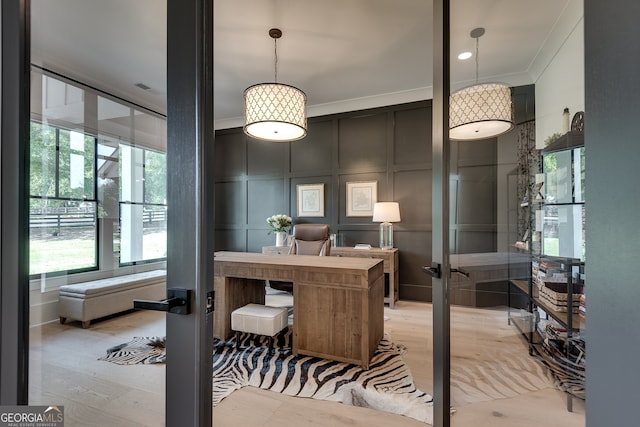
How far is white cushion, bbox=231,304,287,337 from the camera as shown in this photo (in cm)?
237

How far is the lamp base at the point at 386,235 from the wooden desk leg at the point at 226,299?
2082 millimetres

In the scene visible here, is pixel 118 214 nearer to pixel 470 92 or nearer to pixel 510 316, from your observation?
pixel 470 92

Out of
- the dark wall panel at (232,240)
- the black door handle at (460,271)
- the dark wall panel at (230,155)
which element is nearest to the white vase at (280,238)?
the dark wall panel at (232,240)

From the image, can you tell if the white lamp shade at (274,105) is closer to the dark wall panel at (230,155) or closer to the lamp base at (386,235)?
the lamp base at (386,235)

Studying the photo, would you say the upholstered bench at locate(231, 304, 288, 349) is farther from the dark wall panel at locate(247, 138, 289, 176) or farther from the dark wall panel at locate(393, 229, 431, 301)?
the dark wall panel at locate(247, 138, 289, 176)

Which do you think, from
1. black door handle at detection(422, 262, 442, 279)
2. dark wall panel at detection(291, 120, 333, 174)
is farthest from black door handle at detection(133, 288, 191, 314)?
dark wall panel at detection(291, 120, 333, 174)

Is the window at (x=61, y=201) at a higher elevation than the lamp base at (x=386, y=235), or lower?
higher

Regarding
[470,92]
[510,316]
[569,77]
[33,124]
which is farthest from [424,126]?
[33,124]

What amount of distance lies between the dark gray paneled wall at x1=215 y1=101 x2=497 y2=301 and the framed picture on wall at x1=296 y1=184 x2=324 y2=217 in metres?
0.09

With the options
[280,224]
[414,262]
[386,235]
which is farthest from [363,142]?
[414,262]

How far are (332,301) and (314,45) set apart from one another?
8.43 ft

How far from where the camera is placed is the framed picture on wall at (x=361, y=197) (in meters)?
4.31

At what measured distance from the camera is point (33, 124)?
3.48 ft

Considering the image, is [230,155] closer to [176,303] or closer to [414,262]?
[414,262]
